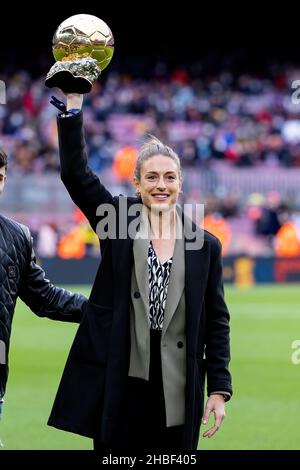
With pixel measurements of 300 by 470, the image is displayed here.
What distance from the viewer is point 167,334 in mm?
4410

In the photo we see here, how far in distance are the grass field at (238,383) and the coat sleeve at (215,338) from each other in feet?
9.60

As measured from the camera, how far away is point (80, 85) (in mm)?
4348

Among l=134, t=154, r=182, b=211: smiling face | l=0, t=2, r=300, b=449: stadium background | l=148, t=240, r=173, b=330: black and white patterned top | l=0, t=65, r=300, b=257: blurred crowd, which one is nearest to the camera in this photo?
l=148, t=240, r=173, b=330: black and white patterned top

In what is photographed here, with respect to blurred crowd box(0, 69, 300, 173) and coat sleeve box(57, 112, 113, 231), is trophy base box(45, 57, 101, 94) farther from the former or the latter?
blurred crowd box(0, 69, 300, 173)

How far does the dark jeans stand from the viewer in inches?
173

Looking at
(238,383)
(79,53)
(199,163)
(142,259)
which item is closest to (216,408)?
(142,259)

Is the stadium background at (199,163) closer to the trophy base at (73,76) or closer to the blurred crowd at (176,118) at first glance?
the blurred crowd at (176,118)

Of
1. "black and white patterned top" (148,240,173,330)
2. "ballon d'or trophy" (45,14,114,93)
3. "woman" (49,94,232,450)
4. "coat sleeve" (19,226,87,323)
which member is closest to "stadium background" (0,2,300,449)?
"coat sleeve" (19,226,87,323)

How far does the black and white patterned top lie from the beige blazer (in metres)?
0.03

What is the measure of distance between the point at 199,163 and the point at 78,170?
26.4 meters

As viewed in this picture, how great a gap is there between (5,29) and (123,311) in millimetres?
34507

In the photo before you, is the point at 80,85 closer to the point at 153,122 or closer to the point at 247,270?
the point at 247,270

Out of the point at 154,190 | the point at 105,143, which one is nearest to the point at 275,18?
the point at 105,143

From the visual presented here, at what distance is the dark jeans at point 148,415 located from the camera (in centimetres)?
440
